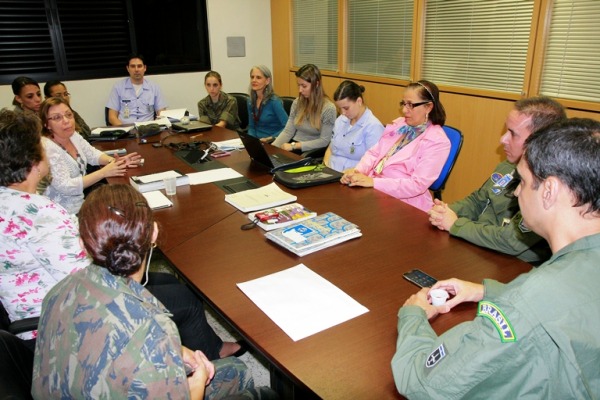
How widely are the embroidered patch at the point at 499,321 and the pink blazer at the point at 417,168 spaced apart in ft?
5.03

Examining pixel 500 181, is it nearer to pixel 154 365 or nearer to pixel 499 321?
pixel 499 321

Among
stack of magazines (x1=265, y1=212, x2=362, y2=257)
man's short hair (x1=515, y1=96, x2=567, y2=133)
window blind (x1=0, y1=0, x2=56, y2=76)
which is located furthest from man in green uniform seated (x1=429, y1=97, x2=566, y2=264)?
window blind (x1=0, y1=0, x2=56, y2=76)

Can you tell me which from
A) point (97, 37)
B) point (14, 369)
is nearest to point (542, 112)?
point (14, 369)

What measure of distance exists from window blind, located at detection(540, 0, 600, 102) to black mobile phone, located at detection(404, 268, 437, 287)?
2184 millimetres

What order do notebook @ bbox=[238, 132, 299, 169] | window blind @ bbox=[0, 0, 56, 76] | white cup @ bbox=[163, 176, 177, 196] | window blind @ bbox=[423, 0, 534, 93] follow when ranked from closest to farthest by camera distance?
1. white cup @ bbox=[163, 176, 177, 196]
2. notebook @ bbox=[238, 132, 299, 169]
3. window blind @ bbox=[423, 0, 534, 93]
4. window blind @ bbox=[0, 0, 56, 76]

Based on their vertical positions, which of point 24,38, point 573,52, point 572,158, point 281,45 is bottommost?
point 572,158

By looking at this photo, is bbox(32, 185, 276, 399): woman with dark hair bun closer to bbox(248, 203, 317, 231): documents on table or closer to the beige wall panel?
bbox(248, 203, 317, 231): documents on table

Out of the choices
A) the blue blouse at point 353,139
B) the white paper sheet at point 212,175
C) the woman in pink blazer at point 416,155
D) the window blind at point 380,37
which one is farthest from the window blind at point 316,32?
the white paper sheet at point 212,175

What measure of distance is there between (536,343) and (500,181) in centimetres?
134

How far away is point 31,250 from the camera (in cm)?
156

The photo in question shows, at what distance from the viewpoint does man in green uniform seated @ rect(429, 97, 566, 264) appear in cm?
163

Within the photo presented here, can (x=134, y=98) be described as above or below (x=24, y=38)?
below

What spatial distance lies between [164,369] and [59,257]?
0.88 meters

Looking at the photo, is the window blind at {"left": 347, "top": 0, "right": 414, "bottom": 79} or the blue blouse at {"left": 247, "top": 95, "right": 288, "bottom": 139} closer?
the window blind at {"left": 347, "top": 0, "right": 414, "bottom": 79}
